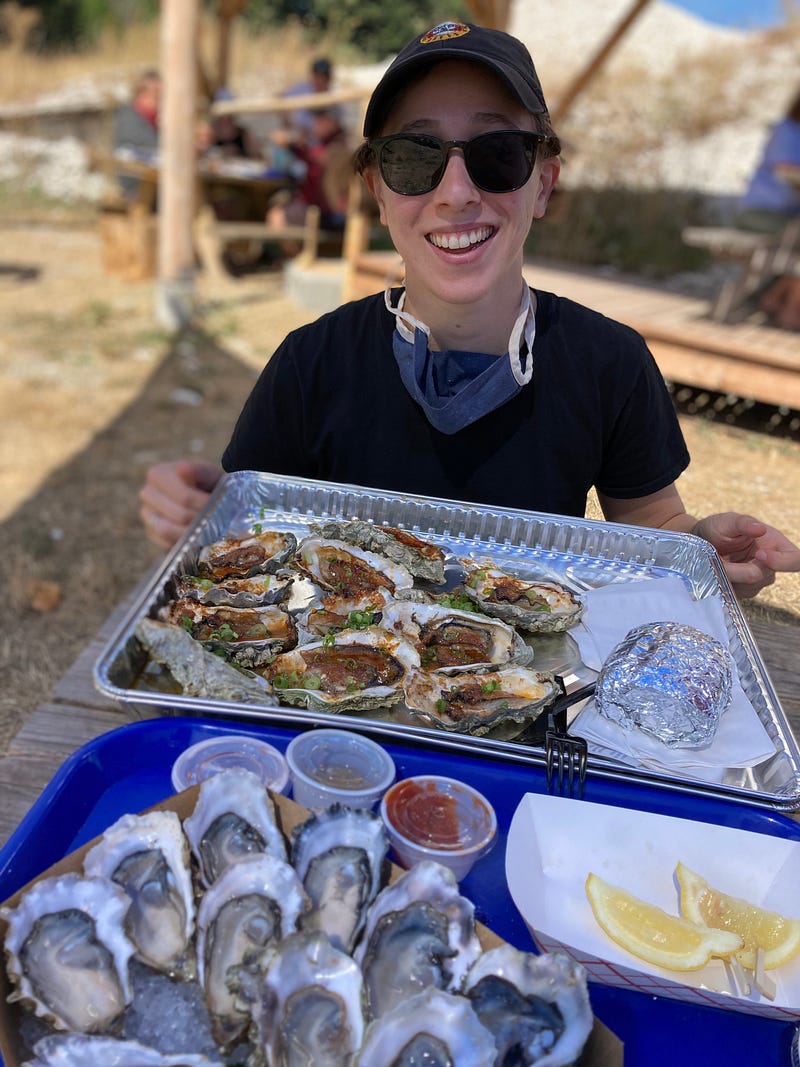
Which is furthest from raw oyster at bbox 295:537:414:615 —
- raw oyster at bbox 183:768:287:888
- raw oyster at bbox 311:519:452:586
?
raw oyster at bbox 183:768:287:888

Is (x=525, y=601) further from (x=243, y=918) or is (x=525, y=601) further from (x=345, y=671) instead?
(x=243, y=918)

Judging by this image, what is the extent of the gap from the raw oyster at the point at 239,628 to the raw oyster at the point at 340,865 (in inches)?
18.1

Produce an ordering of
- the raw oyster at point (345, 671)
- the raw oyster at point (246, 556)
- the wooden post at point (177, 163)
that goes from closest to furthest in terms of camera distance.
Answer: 1. the raw oyster at point (345, 671)
2. the raw oyster at point (246, 556)
3. the wooden post at point (177, 163)

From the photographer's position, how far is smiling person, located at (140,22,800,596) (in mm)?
1547

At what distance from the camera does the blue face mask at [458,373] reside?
5.56ft

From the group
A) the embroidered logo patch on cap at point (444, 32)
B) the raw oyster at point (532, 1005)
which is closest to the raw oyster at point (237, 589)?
the raw oyster at point (532, 1005)

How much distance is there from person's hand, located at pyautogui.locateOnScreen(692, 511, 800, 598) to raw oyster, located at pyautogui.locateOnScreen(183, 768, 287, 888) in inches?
41.1

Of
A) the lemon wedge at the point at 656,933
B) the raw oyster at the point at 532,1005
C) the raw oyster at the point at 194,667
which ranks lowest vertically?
the raw oyster at the point at 194,667

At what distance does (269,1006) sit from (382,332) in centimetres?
144

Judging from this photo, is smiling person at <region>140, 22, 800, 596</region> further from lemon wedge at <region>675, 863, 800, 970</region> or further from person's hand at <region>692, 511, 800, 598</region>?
lemon wedge at <region>675, 863, 800, 970</region>

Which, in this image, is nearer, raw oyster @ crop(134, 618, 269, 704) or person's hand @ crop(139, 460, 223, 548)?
raw oyster @ crop(134, 618, 269, 704)

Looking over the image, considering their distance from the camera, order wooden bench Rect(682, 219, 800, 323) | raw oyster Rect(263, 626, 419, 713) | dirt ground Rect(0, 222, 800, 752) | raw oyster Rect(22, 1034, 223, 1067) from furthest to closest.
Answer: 1. wooden bench Rect(682, 219, 800, 323)
2. dirt ground Rect(0, 222, 800, 752)
3. raw oyster Rect(263, 626, 419, 713)
4. raw oyster Rect(22, 1034, 223, 1067)

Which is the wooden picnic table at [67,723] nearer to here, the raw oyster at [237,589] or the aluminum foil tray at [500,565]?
the aluminum foil tray at [500,565]

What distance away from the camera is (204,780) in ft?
3.34
